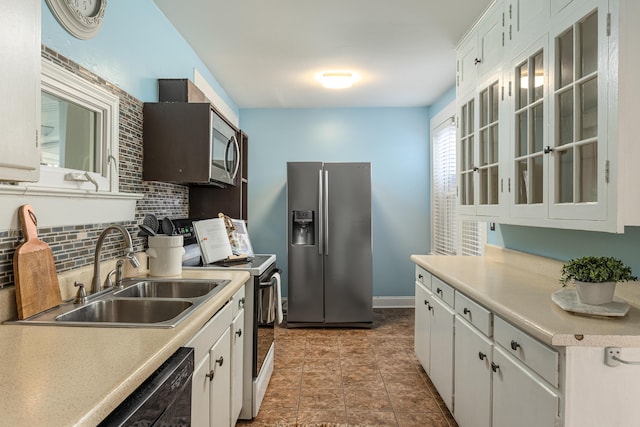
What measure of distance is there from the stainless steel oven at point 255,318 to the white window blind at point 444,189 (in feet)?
7.50

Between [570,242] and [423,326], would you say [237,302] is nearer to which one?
[423,326]

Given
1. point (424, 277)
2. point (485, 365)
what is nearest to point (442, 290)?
point (424, 277)

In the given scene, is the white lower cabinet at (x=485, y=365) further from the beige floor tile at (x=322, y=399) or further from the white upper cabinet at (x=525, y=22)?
the white upper cabinet at (x=525, y=22)

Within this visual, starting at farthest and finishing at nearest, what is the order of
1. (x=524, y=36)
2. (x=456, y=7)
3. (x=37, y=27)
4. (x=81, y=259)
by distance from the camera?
1. (x=456, y=7)
2. (x=524, y=36)
3. (x=81, y=259)
4. (x=37, y=27)

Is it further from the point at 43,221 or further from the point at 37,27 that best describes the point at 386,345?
the point at 37,27

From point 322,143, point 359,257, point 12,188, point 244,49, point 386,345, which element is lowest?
point 386,345

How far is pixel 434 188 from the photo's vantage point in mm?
4941

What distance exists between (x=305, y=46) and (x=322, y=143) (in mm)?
1968

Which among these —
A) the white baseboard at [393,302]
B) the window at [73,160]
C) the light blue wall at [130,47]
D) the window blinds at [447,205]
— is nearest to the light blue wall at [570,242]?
the window blinds at [447,205]

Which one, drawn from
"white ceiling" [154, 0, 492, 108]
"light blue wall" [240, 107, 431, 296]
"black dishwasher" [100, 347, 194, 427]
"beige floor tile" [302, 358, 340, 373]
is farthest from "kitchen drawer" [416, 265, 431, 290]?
"light blue wall" [240, 107, 431, 296]

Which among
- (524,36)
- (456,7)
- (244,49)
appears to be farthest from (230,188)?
(524,36)

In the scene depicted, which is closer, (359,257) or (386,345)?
(386,345)

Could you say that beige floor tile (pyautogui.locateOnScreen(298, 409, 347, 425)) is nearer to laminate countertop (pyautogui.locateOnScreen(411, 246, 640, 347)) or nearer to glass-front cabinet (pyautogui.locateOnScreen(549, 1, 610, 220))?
laminate countertop (pyautogui.locateOnScreen(411, 246, 640, 347))

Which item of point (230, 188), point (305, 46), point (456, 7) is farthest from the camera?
point (230, 188)
